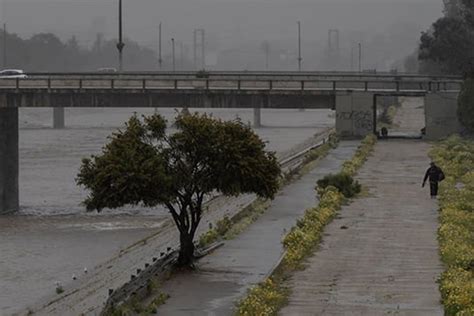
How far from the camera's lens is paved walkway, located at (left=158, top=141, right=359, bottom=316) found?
82.6 feet

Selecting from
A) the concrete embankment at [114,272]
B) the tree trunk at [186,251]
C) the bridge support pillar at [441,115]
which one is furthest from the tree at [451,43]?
the tree trunk at [186,251]

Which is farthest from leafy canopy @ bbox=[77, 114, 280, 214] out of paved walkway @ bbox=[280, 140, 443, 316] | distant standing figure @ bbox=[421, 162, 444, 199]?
distant standing figure @ bbox=[421, 162, 444, 199]

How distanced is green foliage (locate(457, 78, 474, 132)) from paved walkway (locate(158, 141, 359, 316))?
22745 mm

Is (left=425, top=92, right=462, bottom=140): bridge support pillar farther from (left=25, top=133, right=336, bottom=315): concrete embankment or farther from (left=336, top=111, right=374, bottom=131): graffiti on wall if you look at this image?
(left=25, top=133, right=336, bottom=315): concrete embankment

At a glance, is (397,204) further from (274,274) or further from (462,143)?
(462,143)

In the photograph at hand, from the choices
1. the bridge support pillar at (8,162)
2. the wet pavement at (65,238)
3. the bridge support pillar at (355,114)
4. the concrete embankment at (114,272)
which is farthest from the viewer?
the bridge support pillar at (355,114)

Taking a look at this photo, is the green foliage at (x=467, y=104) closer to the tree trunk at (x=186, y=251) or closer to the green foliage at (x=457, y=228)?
the green foliage at (x=457, y=228)

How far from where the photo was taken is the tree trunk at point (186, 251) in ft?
98.2

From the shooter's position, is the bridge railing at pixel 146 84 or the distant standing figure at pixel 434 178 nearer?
the distant standing figure at pixel 434 178

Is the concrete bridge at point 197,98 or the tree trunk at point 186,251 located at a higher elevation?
the concrete bridge at point 197,98

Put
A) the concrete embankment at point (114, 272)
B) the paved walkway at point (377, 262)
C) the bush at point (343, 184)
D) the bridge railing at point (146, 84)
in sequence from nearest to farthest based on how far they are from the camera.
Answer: the paved walkway at point (377, 262)
the concrete embankment at point (114, 272)
the bush at point (343, 184)
the bridge railing at point (146, 84)

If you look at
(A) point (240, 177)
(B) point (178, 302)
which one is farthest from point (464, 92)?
(B) point (178, 302)

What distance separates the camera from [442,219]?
36281mm

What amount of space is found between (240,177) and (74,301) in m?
5.44
